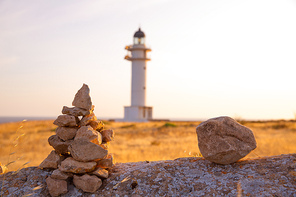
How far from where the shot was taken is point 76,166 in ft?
Answer: 16.1

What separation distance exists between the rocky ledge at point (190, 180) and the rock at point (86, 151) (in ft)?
1.71

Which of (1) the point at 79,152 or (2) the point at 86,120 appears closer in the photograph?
(1) the point at 79,152

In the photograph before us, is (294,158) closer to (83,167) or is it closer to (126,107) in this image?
(83,167)

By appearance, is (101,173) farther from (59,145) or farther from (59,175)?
(59,145)

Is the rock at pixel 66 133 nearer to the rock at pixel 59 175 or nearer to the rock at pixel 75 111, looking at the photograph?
the rock at pixel 75 111

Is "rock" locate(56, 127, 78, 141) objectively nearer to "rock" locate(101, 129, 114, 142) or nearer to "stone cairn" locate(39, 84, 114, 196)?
"stone cairn" locate(39, 84, 114, 196)

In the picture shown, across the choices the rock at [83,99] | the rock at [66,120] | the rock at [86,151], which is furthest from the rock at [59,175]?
the rock at [83,99]

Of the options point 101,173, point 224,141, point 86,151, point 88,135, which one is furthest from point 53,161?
point 224,141

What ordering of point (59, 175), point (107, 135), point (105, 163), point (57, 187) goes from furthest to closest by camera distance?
point (107, 135), point (105, 163), point (59, 175), point (57, 187)

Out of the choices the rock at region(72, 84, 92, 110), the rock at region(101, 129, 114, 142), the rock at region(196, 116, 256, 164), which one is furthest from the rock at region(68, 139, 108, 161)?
the rock at region(196, 116, 256, 164)

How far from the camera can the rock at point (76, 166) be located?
16.0 feet

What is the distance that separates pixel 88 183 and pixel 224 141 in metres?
2.64

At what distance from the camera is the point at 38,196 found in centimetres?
480

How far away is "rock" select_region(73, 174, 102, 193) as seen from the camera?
15.7 ft
